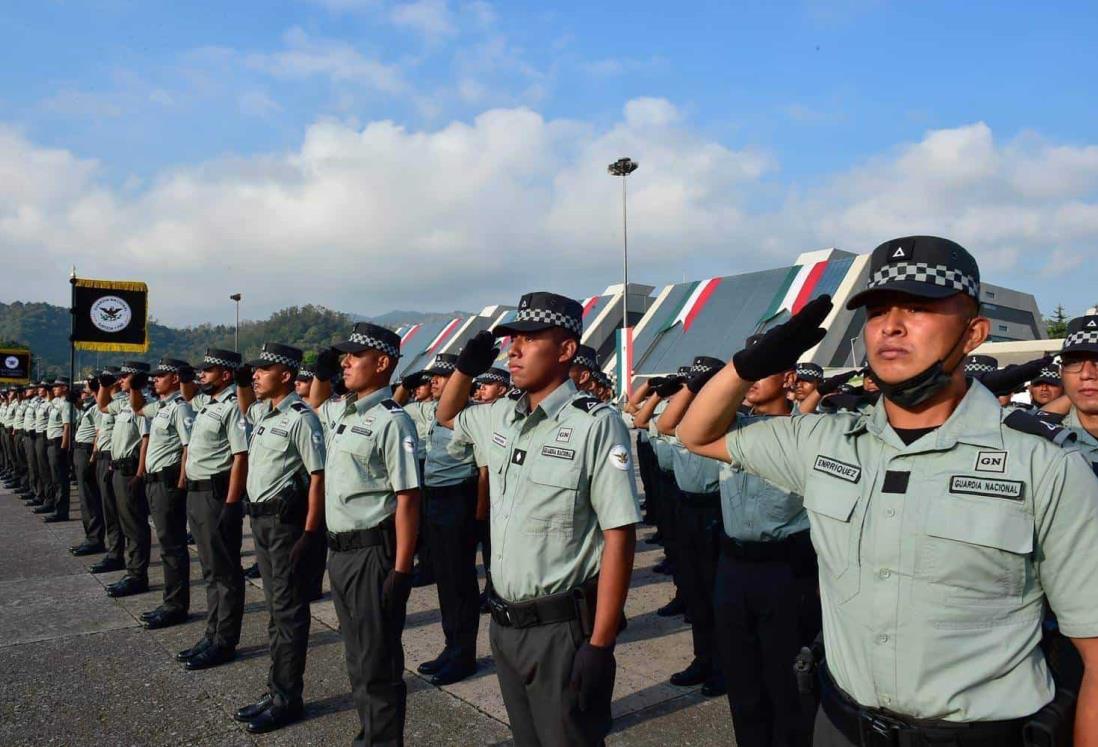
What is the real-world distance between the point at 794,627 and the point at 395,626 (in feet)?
6.30

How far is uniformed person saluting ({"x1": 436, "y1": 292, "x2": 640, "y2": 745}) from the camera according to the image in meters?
2.61

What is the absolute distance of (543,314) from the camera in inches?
122

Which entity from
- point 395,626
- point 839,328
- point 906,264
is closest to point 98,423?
point 395,626

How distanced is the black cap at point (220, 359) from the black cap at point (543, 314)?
4050 millimetres

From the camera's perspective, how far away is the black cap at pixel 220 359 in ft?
20.5

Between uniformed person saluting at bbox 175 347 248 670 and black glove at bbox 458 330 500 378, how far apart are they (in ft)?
8.30

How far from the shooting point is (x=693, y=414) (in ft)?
7.39

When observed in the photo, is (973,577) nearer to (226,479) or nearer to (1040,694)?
(1040,694)

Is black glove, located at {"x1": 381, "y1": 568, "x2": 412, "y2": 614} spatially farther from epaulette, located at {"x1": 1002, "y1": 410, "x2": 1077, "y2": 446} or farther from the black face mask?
epaulette, located at {"x1": 1002, "y1": 410, "x2": 1077, "y2": 446}

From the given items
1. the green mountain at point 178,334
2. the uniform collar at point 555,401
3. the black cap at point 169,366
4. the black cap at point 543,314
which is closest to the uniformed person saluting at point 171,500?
the black cap at point 169,366

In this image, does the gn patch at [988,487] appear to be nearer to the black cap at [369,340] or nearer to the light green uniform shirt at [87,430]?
the black cap at [369,340]

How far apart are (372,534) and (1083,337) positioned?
378 cm

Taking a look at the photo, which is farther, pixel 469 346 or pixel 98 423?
pixel 98 423

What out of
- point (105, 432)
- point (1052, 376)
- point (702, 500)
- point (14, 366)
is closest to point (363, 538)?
point (702, 500)
